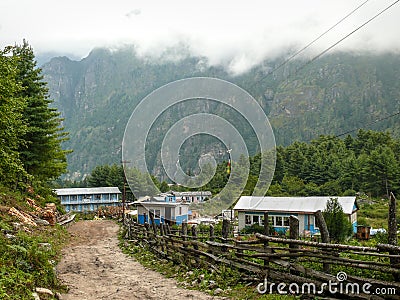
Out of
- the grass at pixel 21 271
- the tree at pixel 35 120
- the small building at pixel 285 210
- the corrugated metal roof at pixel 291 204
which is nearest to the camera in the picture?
the grass at pixel 21 271

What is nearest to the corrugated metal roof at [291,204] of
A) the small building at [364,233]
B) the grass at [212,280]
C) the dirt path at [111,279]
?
the small building at [364,233]

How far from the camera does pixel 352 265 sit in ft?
20.6

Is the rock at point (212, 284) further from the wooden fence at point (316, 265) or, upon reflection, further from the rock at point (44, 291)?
the rock at point (44, 291)

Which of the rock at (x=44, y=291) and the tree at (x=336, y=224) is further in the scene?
the tree at (x=336, y=224)

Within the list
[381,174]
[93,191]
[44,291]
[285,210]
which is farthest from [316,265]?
[93,191]

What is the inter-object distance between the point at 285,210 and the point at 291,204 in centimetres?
132

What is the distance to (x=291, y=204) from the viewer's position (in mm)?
32094

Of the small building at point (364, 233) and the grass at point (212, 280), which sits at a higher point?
the grass at point (212, 280)

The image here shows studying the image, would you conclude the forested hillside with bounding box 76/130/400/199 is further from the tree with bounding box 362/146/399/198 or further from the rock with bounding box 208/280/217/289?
the rock with bounding box 208/280/217/289

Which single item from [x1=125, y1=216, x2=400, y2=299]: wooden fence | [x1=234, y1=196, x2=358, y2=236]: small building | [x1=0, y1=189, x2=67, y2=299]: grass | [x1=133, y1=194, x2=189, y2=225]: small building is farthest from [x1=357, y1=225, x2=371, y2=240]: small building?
[x1=0, y1=189, x2=67, y2=299]: grass

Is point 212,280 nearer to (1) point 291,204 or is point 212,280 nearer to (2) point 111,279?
(2) point 111,279

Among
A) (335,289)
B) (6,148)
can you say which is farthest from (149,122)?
(335,289)

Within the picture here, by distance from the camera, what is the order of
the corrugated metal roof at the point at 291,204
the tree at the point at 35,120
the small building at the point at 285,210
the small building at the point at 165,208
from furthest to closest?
the corrugated metal roof at the point at 291,204
the small building at the point at 285,210
the small building at the point at 165,208
the tree at the point at 35,120

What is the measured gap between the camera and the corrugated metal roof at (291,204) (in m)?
30.2
